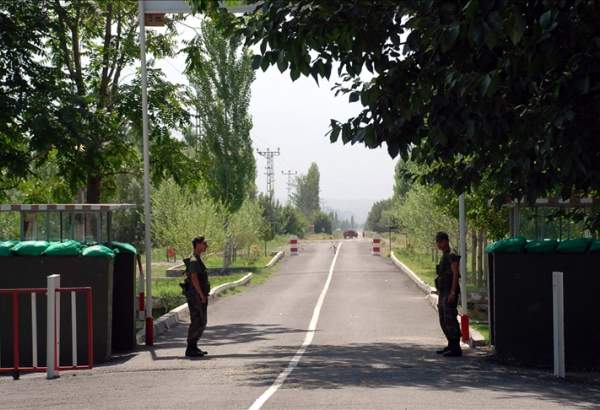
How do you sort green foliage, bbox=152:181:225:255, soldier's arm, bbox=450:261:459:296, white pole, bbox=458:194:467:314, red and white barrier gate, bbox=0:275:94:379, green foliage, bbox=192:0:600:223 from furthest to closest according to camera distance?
green foliage, bbox=152:181:225:255 < white pole, bbox=458:194:467:314 < soldier's arm, bbox=450:261:459:296 < red and white barrier gate, bbox=0:275:94:379 < green foliage, bbox=192:0:600:223

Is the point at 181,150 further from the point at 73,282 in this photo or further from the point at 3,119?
the point at 73,282

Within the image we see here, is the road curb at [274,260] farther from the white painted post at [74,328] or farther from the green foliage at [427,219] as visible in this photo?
the white painted post at [74,328]

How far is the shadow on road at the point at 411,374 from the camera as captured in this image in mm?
10922

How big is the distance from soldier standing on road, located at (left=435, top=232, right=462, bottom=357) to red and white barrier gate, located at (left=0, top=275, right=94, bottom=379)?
16.9 feet

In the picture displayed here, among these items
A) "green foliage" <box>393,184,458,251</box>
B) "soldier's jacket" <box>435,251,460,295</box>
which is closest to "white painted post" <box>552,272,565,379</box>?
"soldier's jacket" <box>435,251,460,295</box>

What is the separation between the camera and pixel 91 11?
26906mm

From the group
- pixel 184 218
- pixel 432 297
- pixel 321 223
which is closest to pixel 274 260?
pixel 184 218

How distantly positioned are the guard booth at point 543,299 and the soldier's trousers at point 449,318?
23.9 inches

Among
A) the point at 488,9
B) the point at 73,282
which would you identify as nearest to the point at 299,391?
the point at 488,9

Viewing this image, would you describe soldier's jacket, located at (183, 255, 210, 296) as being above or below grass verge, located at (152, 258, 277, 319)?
above

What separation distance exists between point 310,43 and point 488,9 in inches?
97.5

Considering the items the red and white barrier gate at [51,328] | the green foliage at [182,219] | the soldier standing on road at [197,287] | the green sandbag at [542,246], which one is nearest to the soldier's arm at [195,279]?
the soldier standing on road at [197,287]

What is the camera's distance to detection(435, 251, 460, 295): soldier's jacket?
1473 cm

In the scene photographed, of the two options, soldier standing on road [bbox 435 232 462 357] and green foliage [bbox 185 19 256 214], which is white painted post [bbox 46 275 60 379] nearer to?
soldier standing on road [bbox 435 232 462 357]
